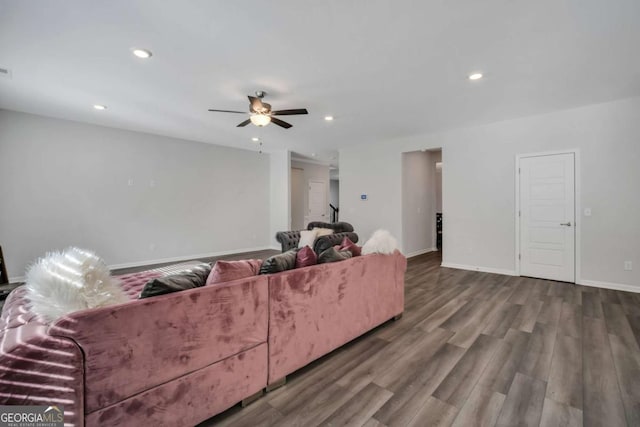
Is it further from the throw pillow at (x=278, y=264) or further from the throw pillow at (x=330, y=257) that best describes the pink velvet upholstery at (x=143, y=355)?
the throw pillow at (x=330, y=257)

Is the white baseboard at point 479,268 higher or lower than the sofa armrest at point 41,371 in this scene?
lower

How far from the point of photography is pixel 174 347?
4.81 feet

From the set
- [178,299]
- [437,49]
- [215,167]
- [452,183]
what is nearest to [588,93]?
[452,183]

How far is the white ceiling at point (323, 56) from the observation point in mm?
2164

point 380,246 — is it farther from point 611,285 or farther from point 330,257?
point 611,285

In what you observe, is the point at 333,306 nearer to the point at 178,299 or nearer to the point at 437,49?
the point at 178,299

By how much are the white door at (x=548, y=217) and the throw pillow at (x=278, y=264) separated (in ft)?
14.9

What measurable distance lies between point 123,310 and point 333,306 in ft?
4.79

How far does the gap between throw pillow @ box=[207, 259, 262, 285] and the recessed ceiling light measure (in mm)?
2366

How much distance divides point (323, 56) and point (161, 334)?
276 centimetres

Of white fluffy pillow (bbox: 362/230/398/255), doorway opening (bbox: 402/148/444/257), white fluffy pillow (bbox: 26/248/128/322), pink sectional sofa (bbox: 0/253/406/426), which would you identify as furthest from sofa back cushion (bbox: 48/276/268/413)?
doorway opening (bbox: 402/148/444/257)

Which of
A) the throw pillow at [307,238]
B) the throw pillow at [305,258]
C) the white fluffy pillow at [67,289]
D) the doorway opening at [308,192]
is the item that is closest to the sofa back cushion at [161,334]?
the white fluffy pillow at [67,289]

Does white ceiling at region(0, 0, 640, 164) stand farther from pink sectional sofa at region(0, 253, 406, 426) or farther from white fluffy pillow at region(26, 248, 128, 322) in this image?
pink sectional sofa at region(0, 253, 406, 426)

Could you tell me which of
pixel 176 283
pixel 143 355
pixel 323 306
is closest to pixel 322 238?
pixel 323 306
